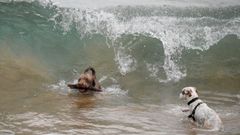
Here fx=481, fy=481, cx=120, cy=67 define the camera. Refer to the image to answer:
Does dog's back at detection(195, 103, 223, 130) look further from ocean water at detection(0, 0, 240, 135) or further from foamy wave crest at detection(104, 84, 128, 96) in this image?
foamy wave crest at detection(104, 84, 128, 96)

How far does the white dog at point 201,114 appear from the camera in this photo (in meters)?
6.68

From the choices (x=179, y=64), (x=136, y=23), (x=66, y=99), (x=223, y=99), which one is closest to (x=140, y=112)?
(x=66, y=99)

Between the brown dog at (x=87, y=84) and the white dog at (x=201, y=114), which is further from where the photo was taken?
the brown dog at (x=87, y=84)

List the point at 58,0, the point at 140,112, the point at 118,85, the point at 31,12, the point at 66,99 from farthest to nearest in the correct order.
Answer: the point at 58,0, the point at 31,12, the point at 118,85, the point at 66,99, the point at 140,112

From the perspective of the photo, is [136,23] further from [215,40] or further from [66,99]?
[66,99]

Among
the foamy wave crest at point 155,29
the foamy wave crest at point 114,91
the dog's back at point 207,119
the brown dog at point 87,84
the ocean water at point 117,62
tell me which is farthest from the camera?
the foamy wave crest at point 155,29

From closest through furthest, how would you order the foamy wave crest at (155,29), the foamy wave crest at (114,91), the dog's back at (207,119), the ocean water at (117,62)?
the dog's back at (207,119), the ocean water at (117,62), the foamy wave crest at (114,91), the foamy wave crest at (155,29)

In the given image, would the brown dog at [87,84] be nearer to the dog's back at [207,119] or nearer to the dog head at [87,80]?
the dog head at [87,80]

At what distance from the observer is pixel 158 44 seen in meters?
13.5

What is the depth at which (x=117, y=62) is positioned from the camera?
12320mm

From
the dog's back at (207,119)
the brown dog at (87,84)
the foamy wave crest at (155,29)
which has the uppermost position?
the foamy wave crest at (155,29)

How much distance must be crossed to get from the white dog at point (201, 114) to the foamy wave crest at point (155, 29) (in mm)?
5315

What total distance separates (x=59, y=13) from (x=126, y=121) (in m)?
7.97

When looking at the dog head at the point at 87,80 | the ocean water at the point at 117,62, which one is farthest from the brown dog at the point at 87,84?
the ocean water at the point at 117,62
